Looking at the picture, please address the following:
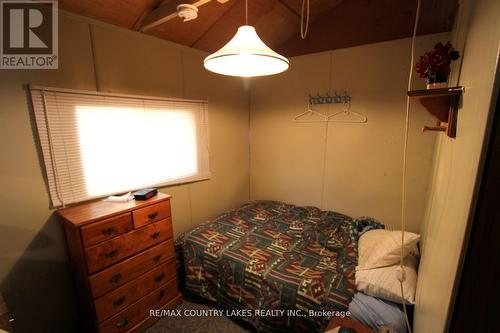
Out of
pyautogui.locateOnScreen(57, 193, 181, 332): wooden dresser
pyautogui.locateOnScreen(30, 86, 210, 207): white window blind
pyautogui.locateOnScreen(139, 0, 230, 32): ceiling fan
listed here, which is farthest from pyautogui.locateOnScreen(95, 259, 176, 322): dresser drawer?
pyautogui.locateOnScreen(139, 0, 230, 32): ceiling fan

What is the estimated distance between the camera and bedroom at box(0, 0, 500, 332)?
1454 mm

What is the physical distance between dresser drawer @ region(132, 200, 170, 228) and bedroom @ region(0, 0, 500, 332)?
57 millimetres

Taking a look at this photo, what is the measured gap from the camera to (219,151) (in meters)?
2.92

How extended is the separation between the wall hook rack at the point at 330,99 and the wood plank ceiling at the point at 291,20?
0.53 metres

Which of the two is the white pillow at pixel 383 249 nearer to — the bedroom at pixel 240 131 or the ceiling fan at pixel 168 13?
the bedroom at pixel 240 131

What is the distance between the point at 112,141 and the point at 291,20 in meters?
2.32

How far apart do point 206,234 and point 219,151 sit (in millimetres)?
1112

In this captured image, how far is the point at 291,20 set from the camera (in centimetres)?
256

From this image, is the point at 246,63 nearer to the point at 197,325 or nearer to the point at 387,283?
the point at 387,283

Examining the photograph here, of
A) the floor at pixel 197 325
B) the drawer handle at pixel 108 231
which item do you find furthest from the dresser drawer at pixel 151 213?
the floor at pixel 197 325

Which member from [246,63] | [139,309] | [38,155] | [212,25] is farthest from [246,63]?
[139,309]

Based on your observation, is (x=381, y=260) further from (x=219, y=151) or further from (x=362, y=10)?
(x=362, y=10)

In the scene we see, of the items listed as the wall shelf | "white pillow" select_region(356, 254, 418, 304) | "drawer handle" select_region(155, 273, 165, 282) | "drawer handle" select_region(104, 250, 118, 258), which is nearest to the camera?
the wall shelf

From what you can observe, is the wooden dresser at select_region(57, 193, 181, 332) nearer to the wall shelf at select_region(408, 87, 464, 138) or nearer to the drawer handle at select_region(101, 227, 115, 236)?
the drawer handle at select_region(101, 227, 115, 236)
